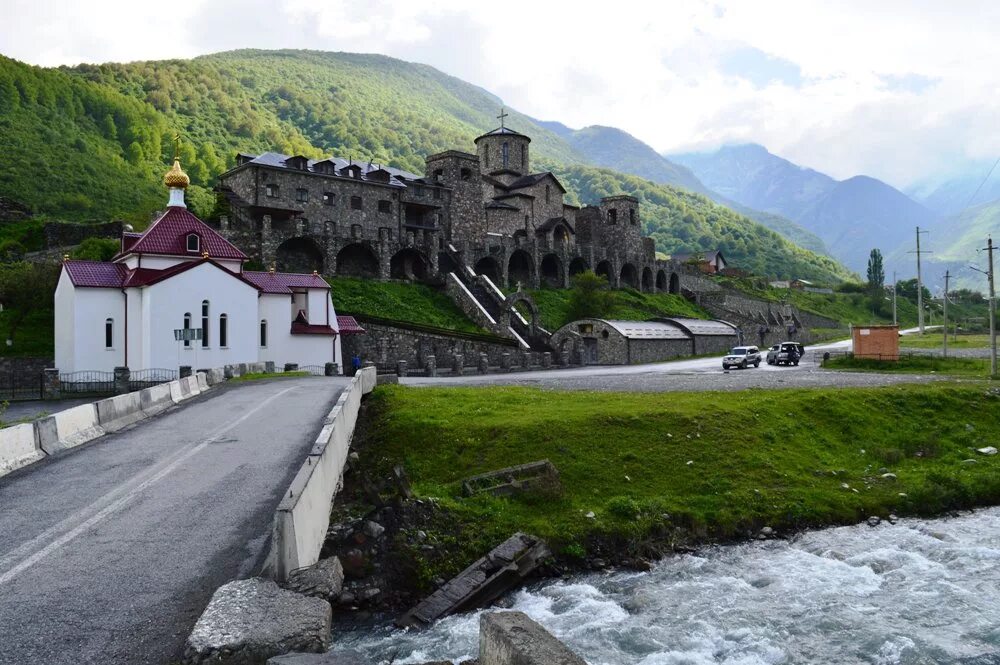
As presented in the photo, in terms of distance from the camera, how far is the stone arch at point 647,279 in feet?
282

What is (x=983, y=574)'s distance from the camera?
13609 mm

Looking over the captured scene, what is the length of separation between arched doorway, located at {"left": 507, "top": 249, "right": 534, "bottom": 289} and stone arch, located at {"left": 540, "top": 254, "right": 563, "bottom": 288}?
189 centimetres

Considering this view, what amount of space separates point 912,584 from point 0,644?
1409cm

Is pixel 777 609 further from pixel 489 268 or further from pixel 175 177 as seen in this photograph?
pixel 489 268

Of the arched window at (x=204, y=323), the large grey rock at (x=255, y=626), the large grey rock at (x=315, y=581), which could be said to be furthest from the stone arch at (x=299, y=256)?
the large grey rock at (x=255, y=626)

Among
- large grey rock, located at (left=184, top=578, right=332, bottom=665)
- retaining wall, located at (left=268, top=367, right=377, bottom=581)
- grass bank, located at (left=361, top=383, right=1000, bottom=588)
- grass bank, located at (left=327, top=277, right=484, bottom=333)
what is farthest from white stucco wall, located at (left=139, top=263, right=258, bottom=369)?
large grey rock, located at (left=184, top=578, right=332, bottom=665)

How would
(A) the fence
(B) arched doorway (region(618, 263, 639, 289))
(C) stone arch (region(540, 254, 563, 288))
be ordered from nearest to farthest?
1. (A) the fence
2. (C) stone arch (region(540, 254, 563, 288))
3. (B) arched doorway (region(618, 263, 639, 289))

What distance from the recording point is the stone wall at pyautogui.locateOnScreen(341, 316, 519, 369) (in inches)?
1843

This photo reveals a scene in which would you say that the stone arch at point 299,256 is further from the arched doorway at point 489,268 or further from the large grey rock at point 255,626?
the large grey rock at point 255,626

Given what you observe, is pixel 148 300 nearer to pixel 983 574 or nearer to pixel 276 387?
pixel 276 387

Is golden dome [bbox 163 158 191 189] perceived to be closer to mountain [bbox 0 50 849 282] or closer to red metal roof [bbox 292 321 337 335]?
red metal roof [bbox 292 321 337 335]

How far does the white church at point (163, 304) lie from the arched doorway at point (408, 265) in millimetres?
22857

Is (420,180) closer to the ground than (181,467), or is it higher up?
higher up

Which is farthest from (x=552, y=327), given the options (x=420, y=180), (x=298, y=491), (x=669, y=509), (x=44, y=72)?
(x=44, y=72)
